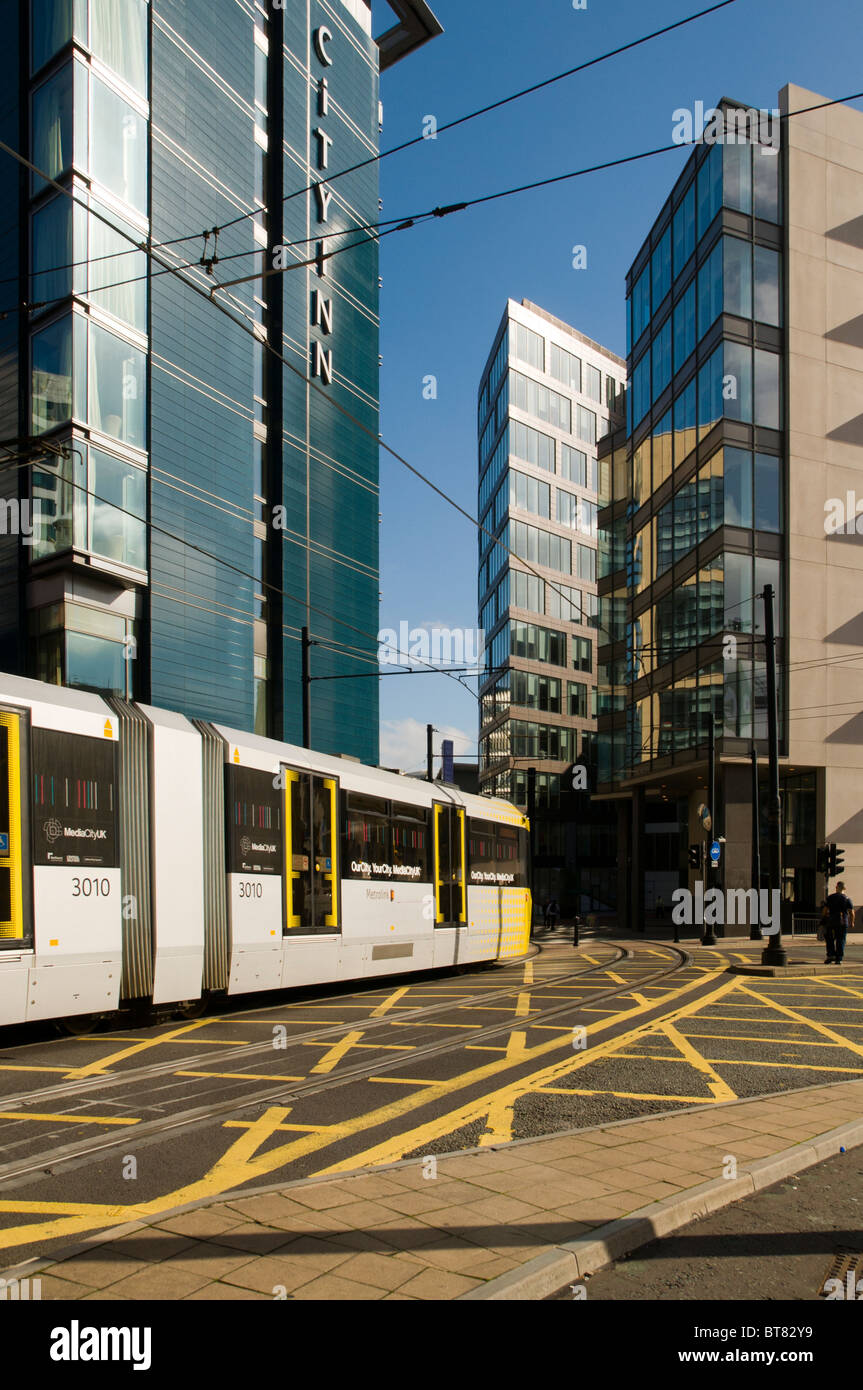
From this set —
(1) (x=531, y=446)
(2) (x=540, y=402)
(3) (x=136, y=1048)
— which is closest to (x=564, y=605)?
(1) (x=531, y=446)

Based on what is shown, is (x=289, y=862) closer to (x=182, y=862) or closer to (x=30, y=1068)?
(x=182, y=862)

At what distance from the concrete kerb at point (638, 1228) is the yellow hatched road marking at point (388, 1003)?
7.64 metres

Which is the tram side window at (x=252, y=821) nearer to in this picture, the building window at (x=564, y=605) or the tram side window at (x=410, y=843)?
the tram side window at (x=410, y=843)

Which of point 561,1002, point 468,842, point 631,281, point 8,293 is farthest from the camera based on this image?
point 631,281

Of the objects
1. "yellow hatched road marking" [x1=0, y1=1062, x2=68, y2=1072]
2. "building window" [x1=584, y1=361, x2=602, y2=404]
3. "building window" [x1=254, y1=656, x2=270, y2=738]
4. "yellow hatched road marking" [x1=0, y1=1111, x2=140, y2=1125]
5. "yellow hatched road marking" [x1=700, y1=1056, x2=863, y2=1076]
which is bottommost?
"yellow hatched road marking" [x1=700, y1=1056, x2=863, y2=1076]

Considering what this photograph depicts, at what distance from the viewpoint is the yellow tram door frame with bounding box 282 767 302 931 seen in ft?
45.6

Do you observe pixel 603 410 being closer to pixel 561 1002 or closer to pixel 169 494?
pixel 169 494

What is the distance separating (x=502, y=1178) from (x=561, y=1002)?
9439mm

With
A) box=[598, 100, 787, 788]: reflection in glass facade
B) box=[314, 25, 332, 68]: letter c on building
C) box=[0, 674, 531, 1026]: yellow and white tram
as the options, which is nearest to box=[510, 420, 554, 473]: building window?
box=[598, 100, 787, 788]: reflection in glass facade

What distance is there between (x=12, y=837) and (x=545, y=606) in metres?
65.5

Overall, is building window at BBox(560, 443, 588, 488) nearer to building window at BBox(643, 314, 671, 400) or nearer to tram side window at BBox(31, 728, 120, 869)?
building window at BBox(643, 314, 671, 400)

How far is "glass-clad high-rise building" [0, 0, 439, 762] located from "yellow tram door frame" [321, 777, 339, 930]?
10.5 meters
